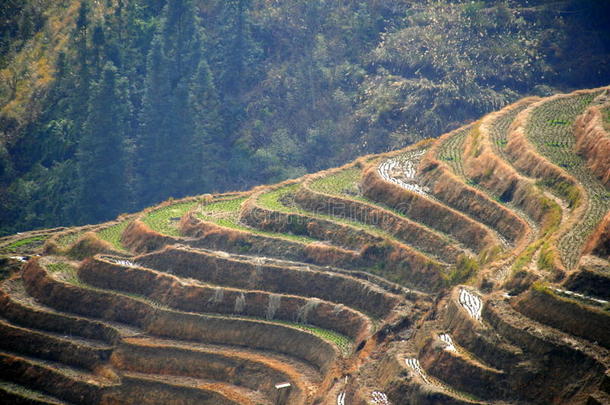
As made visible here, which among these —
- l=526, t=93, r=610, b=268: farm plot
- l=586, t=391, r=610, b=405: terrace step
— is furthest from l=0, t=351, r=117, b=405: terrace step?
l=586, t=391, r=610, b=405: terrace step

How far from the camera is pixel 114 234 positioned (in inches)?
2351

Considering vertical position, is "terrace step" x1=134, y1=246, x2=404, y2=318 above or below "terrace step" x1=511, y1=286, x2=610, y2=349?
below

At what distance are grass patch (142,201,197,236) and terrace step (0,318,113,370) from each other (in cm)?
801

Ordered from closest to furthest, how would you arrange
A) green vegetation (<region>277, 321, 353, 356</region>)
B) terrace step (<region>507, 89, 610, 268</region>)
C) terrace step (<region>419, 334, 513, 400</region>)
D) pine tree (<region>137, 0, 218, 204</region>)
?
terrace step (<region>419, 334, 513, 400</region>) → terrace step (<region>507, 89, 610, 268</region>) → green vegetation (<region>277, 321, 353, 356</region>) → pine tree (<region>137, 0, 218, 204</region>)

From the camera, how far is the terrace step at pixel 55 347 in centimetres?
5059

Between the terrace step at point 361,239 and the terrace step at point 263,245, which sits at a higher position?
the terrace step at point 361,239

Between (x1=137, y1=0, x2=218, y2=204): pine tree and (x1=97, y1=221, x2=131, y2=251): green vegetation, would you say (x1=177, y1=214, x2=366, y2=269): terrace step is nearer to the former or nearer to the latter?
(x1=97, y1=221, x2=131, y2=251): green vegetation

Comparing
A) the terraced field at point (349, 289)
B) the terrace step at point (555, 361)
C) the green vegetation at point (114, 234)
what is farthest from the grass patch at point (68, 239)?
the terrace step at point (555, 361)

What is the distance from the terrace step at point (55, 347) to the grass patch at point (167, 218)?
8006 mm

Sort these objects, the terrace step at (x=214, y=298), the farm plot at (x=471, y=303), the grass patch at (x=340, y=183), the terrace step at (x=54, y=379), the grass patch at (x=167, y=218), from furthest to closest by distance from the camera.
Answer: the grass patch at (x=167, y=218), the grass patch at (x=340, y=183), the terrace step at (x=54, y=379), the terrace step at (x=214, y=298), the farm plot at (x=471, y=303)

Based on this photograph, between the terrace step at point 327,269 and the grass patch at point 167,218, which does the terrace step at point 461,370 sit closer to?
the terrace step at point 327,269

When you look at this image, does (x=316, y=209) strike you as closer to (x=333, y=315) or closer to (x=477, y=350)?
(x=333, y=315)

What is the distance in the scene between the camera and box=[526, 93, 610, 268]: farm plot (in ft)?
138

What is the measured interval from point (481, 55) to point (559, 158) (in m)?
34.5
